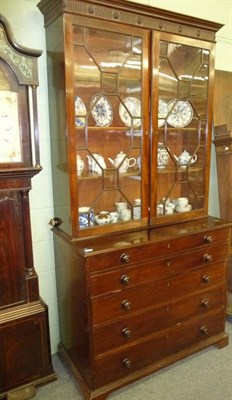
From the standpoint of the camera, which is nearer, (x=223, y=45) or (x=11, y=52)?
(x=11, y=52)

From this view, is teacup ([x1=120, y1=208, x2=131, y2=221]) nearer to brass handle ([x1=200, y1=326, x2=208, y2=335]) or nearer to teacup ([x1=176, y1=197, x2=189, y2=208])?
teacup ([x1=176, y1=197, x2=189, y2=208])

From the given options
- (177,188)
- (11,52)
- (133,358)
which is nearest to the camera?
(11,52)

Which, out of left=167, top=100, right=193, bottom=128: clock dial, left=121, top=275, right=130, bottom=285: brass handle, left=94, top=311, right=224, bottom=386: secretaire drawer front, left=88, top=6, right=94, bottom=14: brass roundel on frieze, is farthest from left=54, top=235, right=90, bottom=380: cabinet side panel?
left=88, top=6, right=94, bottom=14: brass roundel on frieze

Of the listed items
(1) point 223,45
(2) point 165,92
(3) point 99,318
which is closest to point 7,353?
(3) point 99,318

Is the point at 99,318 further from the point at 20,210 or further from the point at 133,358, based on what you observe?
the point at 20,210

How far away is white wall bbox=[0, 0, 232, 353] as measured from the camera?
5.54ft

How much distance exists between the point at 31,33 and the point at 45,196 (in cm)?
95

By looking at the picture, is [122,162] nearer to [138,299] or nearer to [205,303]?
[138,299]

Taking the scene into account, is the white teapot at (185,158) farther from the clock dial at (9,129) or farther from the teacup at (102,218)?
the clock dial at (9,129)

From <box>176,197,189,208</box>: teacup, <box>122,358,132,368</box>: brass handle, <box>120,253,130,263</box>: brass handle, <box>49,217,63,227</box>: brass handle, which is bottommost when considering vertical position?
<box>122,358,132,368</box>: brass handle

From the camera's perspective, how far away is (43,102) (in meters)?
1.81

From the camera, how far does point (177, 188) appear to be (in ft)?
6.75

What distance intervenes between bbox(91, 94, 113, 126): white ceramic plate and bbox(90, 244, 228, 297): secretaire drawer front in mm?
842

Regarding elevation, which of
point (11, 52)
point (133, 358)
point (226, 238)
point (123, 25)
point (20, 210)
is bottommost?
point (133, 358)
